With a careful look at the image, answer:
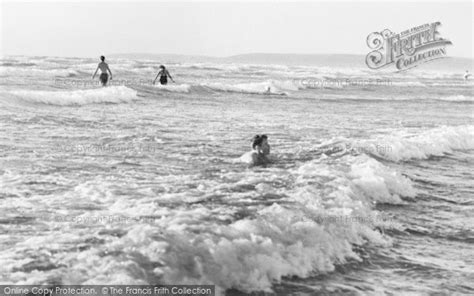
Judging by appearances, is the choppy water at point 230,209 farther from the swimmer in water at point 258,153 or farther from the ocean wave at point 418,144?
the swimmer in water at point 258,153

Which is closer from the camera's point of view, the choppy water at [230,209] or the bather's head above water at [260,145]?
the choppy water at [230,209]

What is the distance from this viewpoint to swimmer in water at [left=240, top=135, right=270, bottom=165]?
935 centimetres

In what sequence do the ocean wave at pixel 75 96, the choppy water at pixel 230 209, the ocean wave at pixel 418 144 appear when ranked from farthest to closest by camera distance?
1. the ocean wave at pixel 75 96
2. the ocean wave at pixel 418 144
3. the choppy water at pixel 230 209

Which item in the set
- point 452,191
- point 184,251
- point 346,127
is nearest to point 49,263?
point 184,251

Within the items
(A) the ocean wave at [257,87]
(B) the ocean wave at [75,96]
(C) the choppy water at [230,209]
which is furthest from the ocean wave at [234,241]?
(A) the ocean wave at [257,87]

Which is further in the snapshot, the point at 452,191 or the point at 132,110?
the point at 132,110

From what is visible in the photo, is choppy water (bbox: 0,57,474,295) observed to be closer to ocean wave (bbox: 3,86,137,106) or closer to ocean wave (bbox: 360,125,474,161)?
ocean wave (bbox: 360,125,474,161)

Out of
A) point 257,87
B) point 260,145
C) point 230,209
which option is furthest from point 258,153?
point 257,87

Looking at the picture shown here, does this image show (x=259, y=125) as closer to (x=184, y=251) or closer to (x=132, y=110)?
(x=132, y=110)

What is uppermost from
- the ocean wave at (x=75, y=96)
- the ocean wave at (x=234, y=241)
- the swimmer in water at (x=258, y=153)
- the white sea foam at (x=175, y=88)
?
the white sea foam at (x=175, y=88)

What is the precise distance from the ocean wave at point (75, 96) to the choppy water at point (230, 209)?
3228 mm

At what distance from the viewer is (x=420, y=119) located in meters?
20.1

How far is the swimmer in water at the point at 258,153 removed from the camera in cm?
935

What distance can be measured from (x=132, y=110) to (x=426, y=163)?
1012cm
